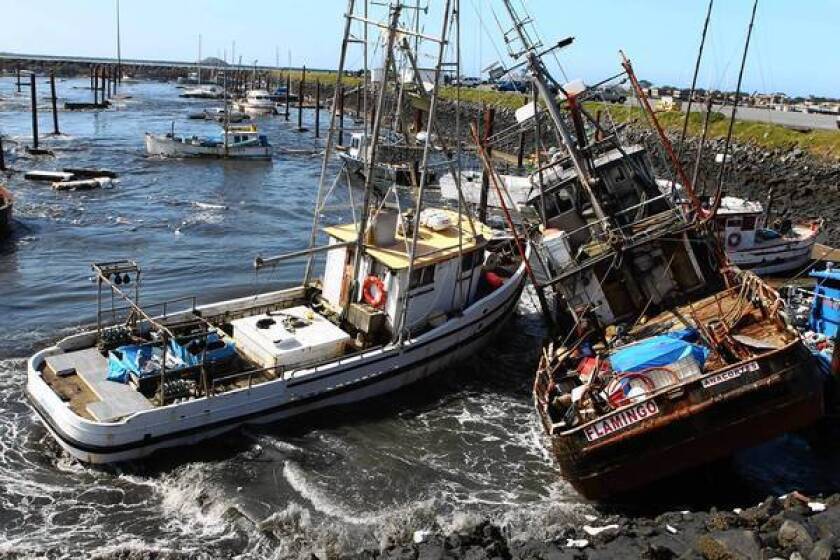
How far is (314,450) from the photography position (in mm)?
16484

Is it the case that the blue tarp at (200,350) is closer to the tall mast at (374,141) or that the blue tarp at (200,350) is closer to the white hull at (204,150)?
the tall mast at (374,141)

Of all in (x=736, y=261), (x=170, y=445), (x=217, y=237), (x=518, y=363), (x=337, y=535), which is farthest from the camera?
(x=217, y=237)

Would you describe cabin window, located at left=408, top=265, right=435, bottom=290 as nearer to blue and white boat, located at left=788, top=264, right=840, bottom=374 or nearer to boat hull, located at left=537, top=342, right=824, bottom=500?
boat hull, located at left=537, top=342, right=824, bottom=500

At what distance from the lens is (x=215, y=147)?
5775cm

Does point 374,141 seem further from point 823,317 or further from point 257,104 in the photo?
point 257,104

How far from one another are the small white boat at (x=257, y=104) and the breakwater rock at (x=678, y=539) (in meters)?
90.4

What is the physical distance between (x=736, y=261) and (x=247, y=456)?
784 inches

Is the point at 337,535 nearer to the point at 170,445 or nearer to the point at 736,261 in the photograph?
the point at 170,445

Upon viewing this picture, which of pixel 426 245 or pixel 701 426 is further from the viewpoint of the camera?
pixel 426 245

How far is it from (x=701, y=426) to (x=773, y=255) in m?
17.0

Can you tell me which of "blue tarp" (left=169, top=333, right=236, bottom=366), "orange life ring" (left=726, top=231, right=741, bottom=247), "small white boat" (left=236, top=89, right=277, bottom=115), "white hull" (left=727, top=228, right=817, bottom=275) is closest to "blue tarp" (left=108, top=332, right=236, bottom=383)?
"blue tarp" (left=169, top=333, right=236, bottom=366)

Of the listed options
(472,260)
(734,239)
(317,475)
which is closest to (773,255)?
(734,239)

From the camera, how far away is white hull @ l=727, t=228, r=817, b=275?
28.1 m

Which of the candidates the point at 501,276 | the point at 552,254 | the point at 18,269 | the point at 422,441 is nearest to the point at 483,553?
the point at 422,441
